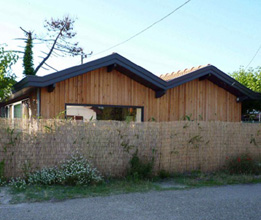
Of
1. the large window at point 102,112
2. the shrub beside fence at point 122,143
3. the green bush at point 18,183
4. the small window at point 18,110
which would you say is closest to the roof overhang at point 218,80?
the large window at point 102,112

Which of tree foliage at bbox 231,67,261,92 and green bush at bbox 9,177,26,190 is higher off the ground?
tree foliage at bbox 231,67,261,92

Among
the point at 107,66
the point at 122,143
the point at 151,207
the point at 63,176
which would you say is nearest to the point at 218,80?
the point at 107,66

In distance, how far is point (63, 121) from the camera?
8.98 metres

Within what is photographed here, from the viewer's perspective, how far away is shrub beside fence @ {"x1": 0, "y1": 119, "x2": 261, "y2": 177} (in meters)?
8.55

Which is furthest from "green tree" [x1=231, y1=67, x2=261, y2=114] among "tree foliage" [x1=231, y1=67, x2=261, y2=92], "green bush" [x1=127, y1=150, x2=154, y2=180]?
"green bush" [x1=127, y1=150, x2=154, y2=180]

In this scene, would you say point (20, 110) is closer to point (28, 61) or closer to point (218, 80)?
point (28, 61)

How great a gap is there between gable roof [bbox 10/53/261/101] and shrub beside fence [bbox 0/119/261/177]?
2.03 meters

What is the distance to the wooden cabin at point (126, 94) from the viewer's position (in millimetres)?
11094

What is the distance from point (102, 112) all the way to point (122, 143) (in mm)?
2728

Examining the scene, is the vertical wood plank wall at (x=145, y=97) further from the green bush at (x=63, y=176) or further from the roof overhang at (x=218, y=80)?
the green bush at (x=63, y=176)

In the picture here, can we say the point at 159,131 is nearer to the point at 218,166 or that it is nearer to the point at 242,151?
the point at 218,166

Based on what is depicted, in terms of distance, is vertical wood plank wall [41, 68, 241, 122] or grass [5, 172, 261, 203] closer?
grass [5, 172, 261, 203]

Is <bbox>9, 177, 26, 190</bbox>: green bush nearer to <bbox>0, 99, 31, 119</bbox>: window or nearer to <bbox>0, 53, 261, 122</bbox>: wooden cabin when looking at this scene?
<bbox>0, 53, 261, 122</bbox>: wooden cabin

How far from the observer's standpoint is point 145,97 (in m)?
12.7
